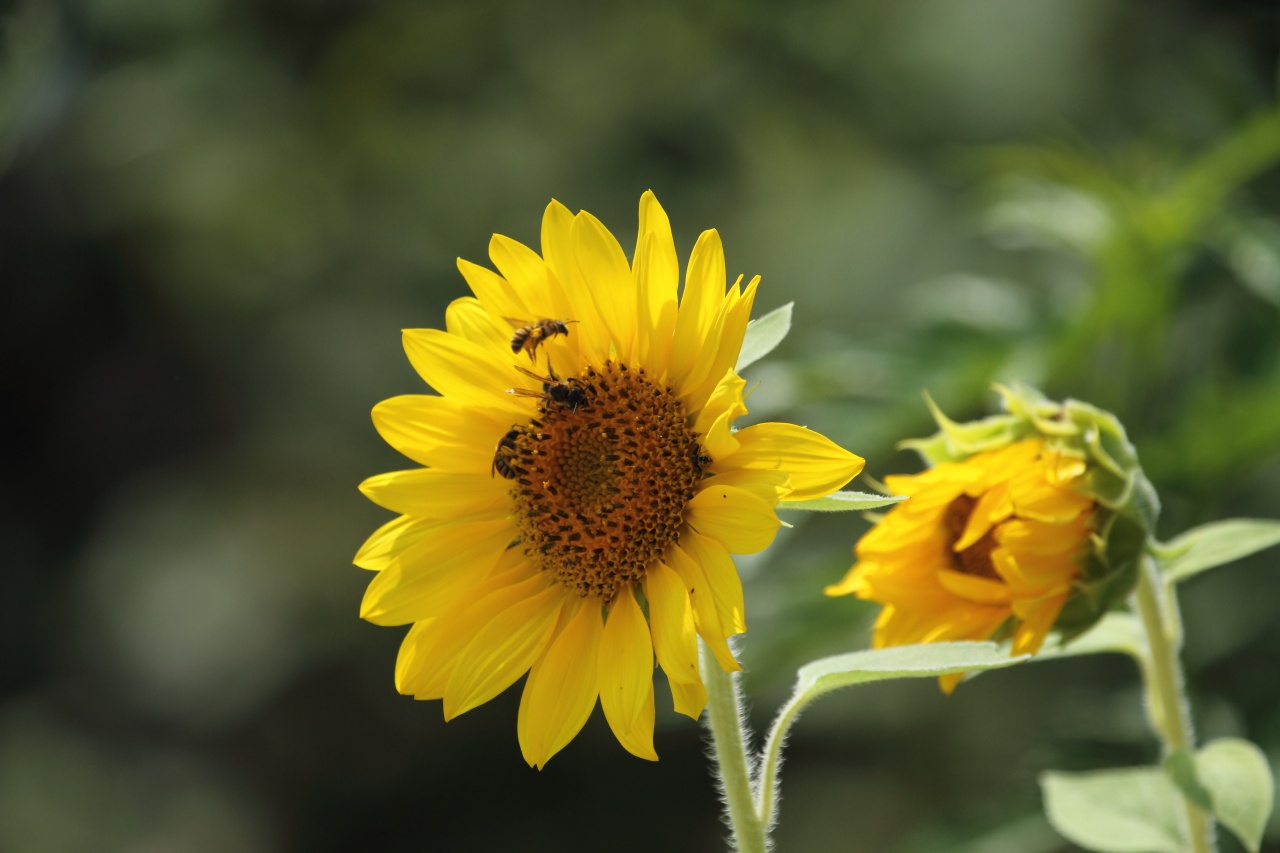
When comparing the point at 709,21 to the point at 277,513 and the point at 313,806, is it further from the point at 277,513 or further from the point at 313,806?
the point at 313,806

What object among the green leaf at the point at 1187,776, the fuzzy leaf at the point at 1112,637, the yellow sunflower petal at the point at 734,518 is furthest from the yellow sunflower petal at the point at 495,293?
the green leaf at the point at 1187,776

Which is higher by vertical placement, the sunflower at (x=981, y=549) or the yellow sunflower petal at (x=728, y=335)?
the yellow sunflower petal at (x=728, y=335)

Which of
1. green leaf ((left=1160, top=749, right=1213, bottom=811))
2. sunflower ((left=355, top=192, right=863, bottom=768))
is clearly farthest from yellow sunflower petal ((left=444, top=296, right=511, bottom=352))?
green leaf ((left=1160, top=749, right=1213, bottom=811))

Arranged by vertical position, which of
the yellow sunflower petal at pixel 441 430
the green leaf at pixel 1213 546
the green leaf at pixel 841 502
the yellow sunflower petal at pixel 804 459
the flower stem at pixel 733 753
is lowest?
the flower stem at pixel 733 753

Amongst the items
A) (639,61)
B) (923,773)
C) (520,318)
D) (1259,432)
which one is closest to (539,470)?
(520,318)

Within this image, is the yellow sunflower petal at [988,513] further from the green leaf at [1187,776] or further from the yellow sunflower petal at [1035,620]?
the green leaf at [1187,776]

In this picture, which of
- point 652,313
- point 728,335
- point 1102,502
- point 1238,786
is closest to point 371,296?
point 652,313
